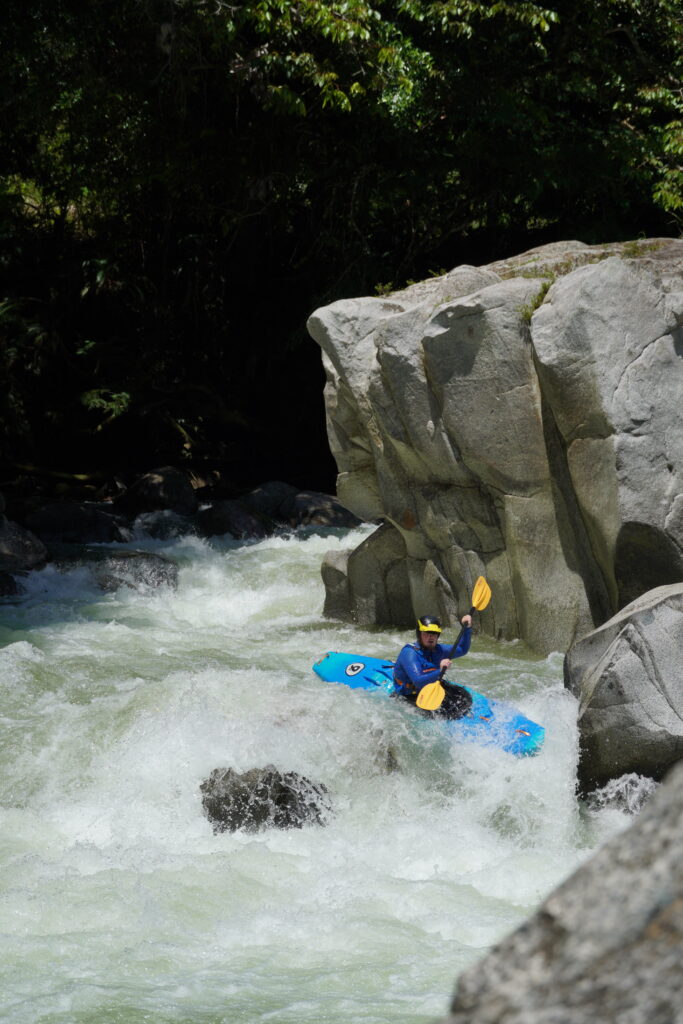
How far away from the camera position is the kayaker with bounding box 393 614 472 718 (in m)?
5.81

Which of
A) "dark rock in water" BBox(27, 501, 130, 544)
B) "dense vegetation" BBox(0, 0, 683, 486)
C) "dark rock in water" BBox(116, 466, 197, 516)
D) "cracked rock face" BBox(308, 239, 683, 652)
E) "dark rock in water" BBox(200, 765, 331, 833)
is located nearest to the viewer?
"dark rock in water" BBox(200, 765, 331, 833)

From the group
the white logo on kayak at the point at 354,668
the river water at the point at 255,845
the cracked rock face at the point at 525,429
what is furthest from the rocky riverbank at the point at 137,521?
the white logo on kayak at the point at 354,668

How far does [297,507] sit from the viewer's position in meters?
13.0

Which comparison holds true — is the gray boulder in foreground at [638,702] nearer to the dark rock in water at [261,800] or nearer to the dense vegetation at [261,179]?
the dark rock in water at [261,800]

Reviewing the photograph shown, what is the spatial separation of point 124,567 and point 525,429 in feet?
15.0

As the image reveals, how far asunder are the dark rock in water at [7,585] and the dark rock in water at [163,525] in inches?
94.3

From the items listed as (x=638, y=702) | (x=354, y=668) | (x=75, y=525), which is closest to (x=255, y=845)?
(x=354, y=668)

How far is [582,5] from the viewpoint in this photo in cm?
1275

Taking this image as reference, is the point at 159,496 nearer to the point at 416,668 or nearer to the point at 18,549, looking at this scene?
the point at 18,549

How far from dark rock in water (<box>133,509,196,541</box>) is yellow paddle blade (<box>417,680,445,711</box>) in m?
6.66

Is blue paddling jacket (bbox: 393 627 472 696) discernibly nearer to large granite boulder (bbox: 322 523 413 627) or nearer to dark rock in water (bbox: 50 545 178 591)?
large granite boulder (bbox: 322 523 413 627)

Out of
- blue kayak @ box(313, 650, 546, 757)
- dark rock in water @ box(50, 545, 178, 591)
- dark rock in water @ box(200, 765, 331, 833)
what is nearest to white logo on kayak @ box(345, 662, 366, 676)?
blue kayak @ box(313, 650, 546, 757)

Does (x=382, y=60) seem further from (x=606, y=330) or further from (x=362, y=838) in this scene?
(x=362, y=838)

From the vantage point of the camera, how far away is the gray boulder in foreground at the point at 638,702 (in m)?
5.28
